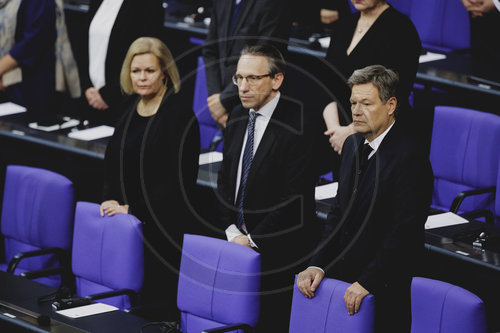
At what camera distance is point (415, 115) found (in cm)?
550

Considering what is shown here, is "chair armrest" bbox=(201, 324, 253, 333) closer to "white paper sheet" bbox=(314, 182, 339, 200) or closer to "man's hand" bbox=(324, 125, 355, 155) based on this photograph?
"white paper sheet" bbox=(314, 182, 339, 200)

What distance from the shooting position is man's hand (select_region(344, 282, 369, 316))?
329 cm

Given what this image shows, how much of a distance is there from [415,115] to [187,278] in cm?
219

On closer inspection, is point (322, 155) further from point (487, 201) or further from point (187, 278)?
point (187, 278)

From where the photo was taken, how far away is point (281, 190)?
396 centimetres

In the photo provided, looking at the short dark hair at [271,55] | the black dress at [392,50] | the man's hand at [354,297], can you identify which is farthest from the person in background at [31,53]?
the man's hand at [354,297]

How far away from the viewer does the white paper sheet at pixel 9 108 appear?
586 cm

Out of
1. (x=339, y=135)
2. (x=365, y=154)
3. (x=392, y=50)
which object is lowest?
(x=339, y=135)

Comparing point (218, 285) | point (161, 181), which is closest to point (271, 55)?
point (161, 181)

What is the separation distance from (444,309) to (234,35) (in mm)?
2190

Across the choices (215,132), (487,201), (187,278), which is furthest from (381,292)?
(215,132)

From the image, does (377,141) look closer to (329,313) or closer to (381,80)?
(381,80)

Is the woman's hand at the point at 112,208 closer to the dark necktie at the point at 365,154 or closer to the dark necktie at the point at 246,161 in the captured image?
the dark necktie at the point at 246,161

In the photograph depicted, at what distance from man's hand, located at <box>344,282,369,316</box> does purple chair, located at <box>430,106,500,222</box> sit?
149 cm
